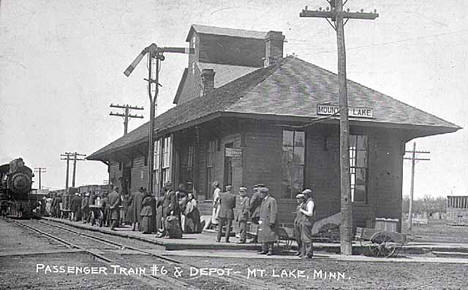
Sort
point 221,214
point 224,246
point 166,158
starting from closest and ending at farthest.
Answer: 1. point 224,246
2. point 221,214
3. point 166,158

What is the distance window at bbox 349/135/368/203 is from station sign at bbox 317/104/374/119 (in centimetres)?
181

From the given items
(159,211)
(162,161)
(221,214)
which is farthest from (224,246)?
(162,161)

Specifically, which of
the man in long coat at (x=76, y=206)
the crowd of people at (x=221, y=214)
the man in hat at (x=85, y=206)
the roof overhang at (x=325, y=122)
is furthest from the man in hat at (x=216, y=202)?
Result: the man in long coat at (x=76, y=206)

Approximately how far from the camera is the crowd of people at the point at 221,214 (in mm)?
14844

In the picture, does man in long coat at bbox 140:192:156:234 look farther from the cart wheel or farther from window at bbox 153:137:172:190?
the cart wheel

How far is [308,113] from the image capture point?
19.0 meters

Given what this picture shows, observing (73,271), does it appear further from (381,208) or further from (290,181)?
(381,208)

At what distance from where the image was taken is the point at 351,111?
18.4 m

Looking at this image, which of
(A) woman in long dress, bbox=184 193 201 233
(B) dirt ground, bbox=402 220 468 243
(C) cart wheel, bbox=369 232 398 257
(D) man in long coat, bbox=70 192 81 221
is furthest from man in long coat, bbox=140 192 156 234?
(D) man in long coat, bbox=70 192 81 221

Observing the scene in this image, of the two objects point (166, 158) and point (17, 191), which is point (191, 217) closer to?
point (166, 158)

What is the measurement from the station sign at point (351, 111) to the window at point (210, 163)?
5.00 meters

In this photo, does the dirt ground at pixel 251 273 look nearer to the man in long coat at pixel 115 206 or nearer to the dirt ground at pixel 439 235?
the man in long coat at pixel 115 206

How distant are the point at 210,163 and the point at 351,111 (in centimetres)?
577

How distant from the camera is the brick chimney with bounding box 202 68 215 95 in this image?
30922mm
